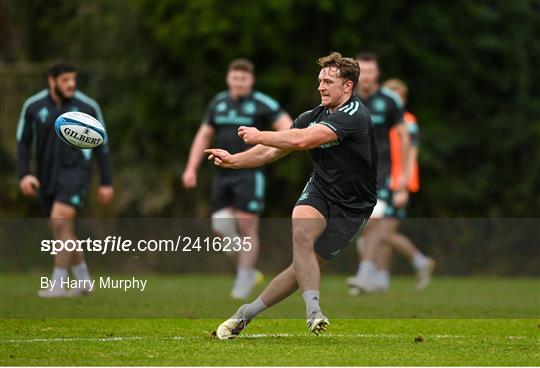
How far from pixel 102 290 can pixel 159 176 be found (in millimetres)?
9349

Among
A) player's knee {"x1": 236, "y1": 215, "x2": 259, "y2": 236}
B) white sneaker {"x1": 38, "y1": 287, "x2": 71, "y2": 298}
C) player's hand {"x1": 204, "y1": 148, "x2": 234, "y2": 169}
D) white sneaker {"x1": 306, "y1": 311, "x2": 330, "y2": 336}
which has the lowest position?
white sneaker {"x1": 306, "y1": 311, "x2": 330, "y2": 336}

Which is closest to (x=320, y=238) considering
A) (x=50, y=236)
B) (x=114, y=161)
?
(x=50, y=236)

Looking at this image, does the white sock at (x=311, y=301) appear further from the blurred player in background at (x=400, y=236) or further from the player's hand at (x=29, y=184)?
the blurred player in background at (x=400, y=236)

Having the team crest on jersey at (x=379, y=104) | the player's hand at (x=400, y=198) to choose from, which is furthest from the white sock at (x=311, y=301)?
the player's hand at (x=400, y=198)

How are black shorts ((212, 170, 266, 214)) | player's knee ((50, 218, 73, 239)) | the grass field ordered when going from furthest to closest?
black shorts ((212, 170, 266, 214)) → player's knee ((50, 218, 73, 239)) → the grass field

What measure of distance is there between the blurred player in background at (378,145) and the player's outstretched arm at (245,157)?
4.95 metres

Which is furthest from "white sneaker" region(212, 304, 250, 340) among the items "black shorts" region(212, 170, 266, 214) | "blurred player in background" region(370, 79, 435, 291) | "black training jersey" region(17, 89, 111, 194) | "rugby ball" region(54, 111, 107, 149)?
"blurred player in background" region(370, 79, 435, 291)

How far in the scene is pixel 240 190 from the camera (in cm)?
1335

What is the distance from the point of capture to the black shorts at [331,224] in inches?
340

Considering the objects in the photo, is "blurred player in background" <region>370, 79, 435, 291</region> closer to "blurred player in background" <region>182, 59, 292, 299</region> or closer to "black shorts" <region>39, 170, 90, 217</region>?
"blurred player in background" <region>182, 59, 292, 299</region>

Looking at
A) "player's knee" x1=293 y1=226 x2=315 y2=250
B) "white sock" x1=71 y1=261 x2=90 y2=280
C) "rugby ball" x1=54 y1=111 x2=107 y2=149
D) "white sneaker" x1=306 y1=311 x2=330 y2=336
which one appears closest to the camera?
"white sneaker" x1=306 y1=311 x2=330 y2=336

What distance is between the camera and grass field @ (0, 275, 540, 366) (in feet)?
25.0

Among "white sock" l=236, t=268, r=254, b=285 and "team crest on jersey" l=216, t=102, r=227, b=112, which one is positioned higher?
"team crest on jersey" l=216, t=102, r=227, b=112

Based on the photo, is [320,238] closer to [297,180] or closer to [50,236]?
[50,236]
